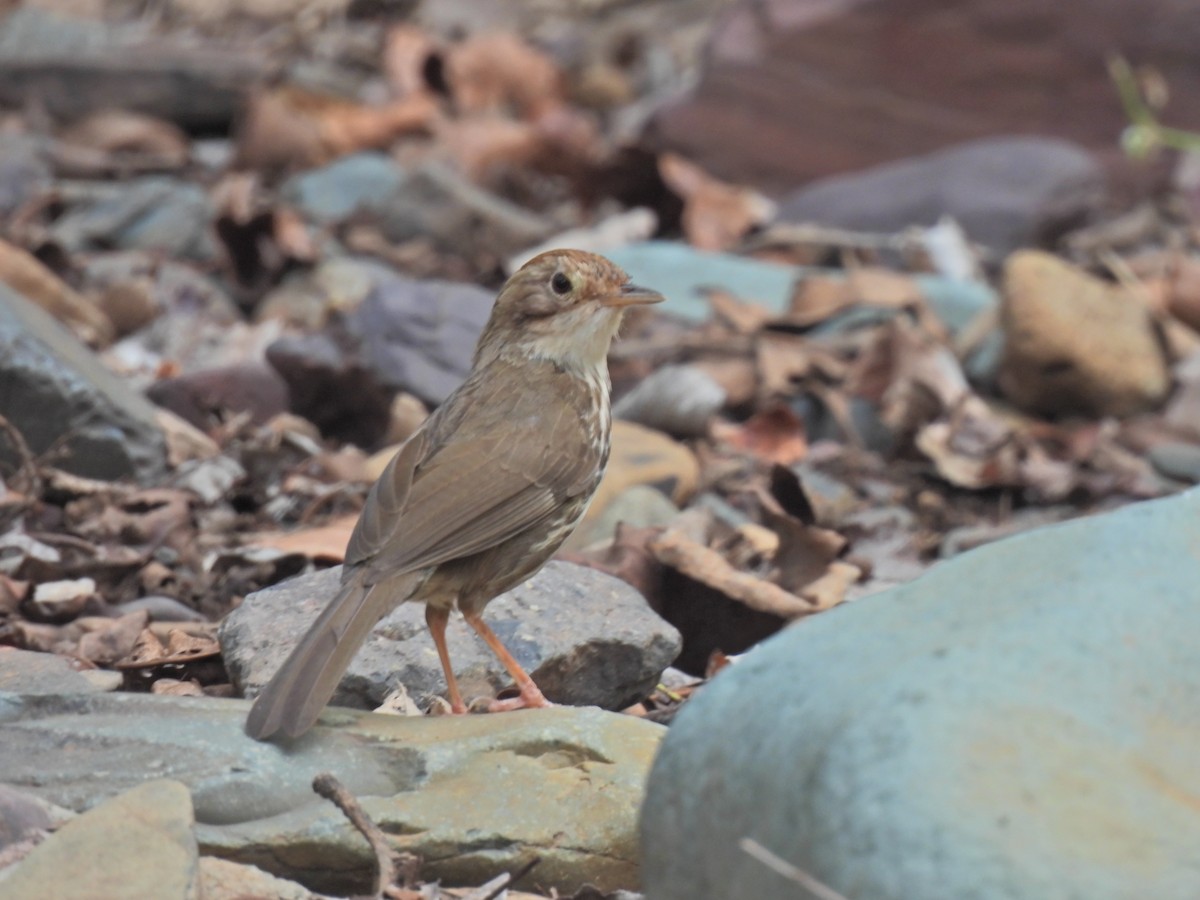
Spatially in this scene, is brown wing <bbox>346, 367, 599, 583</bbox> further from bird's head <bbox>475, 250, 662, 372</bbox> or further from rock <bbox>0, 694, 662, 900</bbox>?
rock <bbox>0, 694, 662, 900</bbox>

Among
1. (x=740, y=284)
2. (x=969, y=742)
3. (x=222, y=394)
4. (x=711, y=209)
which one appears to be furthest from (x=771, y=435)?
(x=969, y=742)

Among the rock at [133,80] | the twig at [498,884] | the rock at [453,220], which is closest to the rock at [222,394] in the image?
the rock at [453,220]

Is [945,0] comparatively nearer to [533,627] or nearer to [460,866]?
[533,627]

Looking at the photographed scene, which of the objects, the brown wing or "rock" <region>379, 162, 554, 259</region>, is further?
"rock" <region>379, 162, 554, 259</region>

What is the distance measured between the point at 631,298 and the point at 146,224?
544 centimetres

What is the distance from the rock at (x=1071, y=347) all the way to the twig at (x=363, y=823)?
5456 millimetres

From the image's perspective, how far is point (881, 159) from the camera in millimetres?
12508

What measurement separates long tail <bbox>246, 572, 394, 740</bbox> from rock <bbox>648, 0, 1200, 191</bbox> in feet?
29.1

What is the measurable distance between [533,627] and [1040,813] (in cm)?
222

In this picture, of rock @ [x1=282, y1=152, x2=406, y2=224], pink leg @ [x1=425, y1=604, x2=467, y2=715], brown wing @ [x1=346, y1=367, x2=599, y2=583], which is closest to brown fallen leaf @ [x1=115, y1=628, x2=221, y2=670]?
pink leg @ [x1=425, y1=604, x2=467, y2=715]

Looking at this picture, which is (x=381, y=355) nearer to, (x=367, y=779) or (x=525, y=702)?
(x=525, y=702)

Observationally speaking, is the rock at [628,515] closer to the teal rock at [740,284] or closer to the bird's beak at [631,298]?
the bird's beak at [631,298]

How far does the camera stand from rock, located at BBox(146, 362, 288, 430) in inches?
276

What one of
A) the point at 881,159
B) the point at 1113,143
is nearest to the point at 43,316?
the point at 881,159
